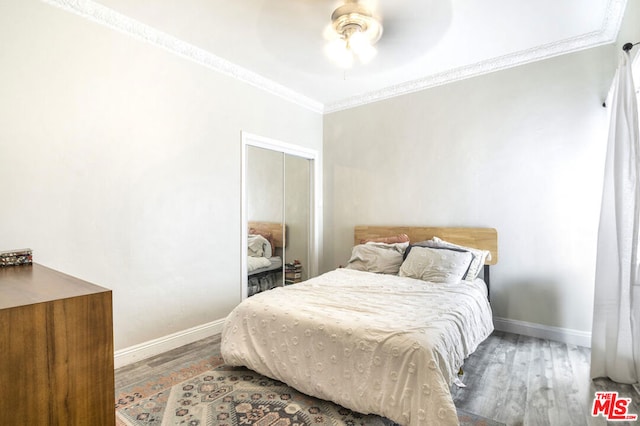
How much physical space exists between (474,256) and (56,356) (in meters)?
3.09

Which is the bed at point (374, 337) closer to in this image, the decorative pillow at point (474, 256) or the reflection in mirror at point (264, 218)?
the decorative pillow at point (474, 256)

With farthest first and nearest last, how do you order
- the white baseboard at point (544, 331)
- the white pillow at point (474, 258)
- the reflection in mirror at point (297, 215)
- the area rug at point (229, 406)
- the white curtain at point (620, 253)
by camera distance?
the reflection in mirror at point (297, 215) < the white pillow at point (474, 258) < the white baseboard at point (544, 331) < the white curtain at point (620, 253) < the area rug at point (229, 406)

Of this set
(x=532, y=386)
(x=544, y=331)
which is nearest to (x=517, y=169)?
(x=544, y=331)

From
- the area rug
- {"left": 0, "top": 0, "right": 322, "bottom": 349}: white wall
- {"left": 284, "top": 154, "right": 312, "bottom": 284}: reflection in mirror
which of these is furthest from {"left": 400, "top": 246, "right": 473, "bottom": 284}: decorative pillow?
{"left": 0, "top": 0, "right": 322, "bottom": 349}: white wall

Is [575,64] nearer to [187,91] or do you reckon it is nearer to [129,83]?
[187,91]

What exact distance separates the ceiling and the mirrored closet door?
33.3 inches

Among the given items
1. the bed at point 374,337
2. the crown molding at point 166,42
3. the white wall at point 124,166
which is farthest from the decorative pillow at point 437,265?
the crown molding at point 166,42

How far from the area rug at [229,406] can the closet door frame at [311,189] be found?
1.29m

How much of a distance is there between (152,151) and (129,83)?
0.54 m

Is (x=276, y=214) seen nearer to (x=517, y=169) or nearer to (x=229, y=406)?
(x=229, y=406)

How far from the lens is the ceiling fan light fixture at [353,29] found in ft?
7.40

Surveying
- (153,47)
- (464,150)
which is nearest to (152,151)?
(153,47)

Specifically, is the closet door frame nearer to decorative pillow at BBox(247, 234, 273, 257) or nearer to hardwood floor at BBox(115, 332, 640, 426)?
decorative pillow at BBox(247, 234, 273, 257)

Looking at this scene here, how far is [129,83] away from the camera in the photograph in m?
2.58
